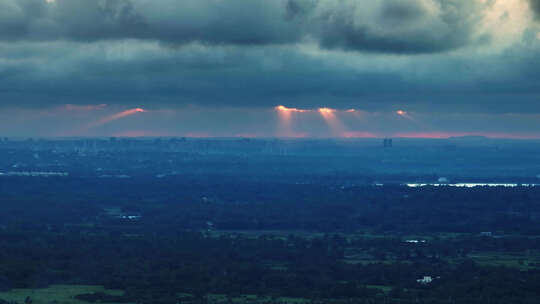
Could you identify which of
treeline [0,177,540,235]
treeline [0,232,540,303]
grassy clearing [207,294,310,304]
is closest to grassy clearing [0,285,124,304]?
treeline [0,232,540,303]

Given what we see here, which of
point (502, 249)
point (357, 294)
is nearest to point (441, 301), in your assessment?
point (357, 294)

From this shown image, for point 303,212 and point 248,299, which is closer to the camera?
point 248,299

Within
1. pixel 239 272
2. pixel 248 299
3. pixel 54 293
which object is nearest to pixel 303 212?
pixel 239 272

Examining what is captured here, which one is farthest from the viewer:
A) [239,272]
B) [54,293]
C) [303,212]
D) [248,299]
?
[303,212]

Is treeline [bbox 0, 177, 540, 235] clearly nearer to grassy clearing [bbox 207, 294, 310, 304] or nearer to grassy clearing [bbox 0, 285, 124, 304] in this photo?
grassy clearing [bbox 0, 285, 124, 304]

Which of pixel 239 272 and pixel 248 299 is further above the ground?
pixel 239 272

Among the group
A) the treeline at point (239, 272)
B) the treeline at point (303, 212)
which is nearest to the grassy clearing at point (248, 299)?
the treeline at point (239, 272)

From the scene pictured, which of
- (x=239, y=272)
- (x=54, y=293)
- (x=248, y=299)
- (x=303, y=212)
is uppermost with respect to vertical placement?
(x=303, y=212)

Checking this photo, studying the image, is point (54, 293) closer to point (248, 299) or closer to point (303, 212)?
point (248, 299)

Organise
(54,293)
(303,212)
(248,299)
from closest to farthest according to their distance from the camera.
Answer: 1. (248,299)
2. (54,293)
3. (303,212)
